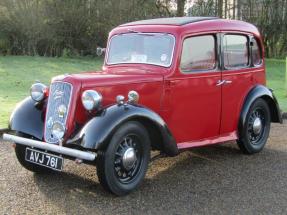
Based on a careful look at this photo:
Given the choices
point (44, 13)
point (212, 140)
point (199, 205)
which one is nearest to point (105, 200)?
point (199, 205)

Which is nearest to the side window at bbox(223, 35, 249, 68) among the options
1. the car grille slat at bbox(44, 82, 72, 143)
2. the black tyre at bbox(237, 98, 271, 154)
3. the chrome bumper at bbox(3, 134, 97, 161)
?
the black tyre at bbox(237, 98, 271, 154)

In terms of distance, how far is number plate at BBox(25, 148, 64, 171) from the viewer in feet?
15.7

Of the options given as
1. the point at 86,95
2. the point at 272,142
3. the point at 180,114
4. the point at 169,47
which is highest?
the point at 169,47

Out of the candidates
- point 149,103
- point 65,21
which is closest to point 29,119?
point 149,103

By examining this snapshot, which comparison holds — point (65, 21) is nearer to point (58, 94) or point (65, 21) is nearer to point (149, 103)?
point (149, 103)

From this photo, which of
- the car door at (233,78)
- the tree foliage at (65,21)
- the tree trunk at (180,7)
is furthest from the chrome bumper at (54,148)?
the tree trunk at (180,7)

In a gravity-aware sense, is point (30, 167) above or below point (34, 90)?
below

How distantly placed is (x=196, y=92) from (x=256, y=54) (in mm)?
1620

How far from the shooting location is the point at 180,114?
576 centimetres

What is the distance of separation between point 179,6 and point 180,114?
14292 millimetres

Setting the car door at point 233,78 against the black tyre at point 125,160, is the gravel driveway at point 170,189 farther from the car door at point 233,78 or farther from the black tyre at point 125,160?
the car door at point 233,78

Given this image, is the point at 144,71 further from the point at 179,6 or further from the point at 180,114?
the point at 179,6

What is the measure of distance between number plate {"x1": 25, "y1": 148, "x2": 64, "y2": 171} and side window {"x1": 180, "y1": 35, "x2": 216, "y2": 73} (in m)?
1.87

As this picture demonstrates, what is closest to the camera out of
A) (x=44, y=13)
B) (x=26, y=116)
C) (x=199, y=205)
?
(x=199, y=205)
